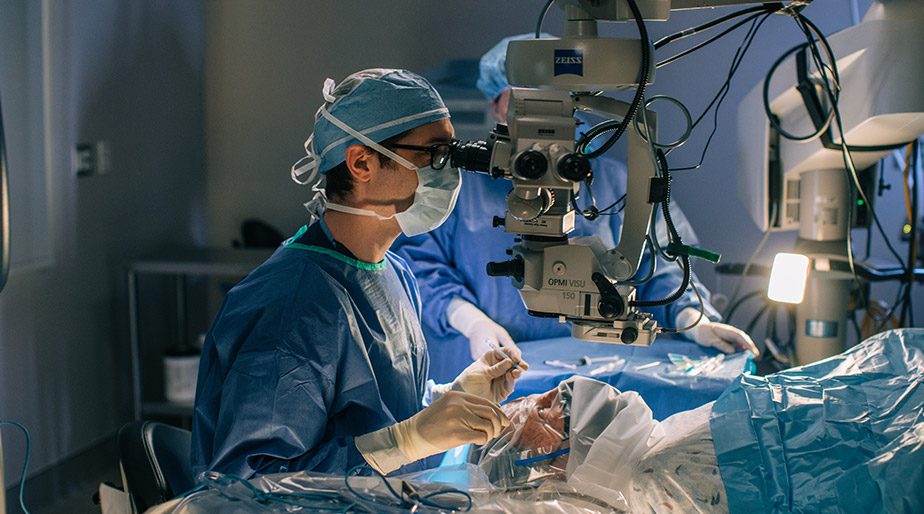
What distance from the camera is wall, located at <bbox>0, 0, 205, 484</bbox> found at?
9.12 feet

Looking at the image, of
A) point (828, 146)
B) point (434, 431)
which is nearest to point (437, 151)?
point (434, 431)

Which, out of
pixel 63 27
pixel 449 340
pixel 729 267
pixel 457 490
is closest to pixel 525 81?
pixel 457 490

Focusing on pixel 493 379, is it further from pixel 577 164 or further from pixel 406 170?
pixel 577 164

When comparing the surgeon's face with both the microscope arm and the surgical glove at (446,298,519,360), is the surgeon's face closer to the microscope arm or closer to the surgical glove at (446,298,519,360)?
the microscope arm

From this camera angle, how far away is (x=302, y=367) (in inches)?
53.4

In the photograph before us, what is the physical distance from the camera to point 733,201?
10.2 ft

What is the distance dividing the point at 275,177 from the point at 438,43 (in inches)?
32.5

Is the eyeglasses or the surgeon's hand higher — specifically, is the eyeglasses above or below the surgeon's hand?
above

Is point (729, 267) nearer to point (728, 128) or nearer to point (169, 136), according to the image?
point (728, 128)

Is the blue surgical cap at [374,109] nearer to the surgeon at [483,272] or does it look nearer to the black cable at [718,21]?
the black cable at [718,21]

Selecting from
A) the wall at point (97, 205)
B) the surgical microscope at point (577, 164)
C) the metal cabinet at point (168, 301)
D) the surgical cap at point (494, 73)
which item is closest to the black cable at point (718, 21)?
the surgical microscope at point (577, 164)

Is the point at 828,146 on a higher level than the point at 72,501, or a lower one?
higher

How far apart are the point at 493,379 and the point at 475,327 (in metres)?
0.64

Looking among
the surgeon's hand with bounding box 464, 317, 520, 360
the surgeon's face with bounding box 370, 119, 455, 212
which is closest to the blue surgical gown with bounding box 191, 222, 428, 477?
the surgeon's face with bounding box 370, 119, 455, 212
